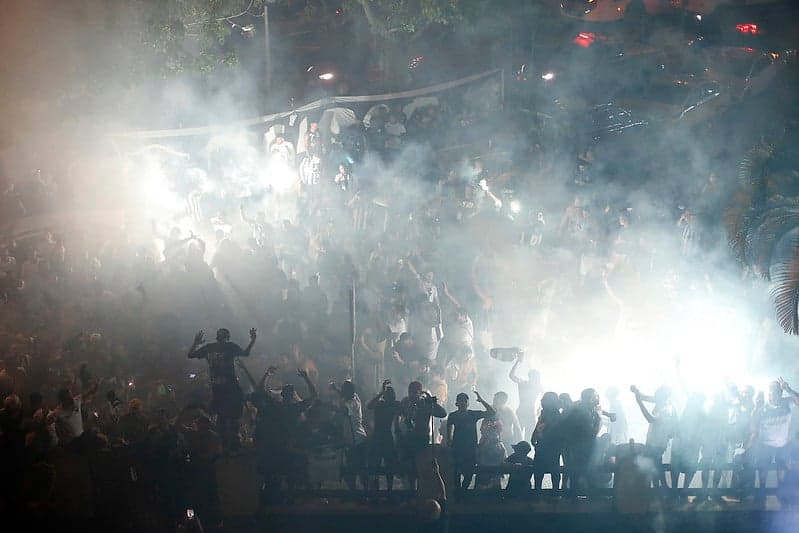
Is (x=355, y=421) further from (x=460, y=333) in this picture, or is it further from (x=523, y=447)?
(x=460, y=333)

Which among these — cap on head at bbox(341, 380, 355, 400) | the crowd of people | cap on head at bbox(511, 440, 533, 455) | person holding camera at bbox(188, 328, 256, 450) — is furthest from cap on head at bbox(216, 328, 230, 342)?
cap on head at bbox(511, 440, 533, 455)

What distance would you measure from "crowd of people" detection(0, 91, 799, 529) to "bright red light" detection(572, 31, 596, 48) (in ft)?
15.0

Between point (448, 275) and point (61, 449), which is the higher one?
point (448, 275)

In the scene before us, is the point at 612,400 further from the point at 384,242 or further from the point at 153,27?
the point at 153,27

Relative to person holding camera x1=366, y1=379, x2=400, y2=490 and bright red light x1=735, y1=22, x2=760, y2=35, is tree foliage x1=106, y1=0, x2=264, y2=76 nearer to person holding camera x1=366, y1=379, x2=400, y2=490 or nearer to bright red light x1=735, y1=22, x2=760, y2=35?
bright red light x1=735, y1=22, x2=760, y2=35

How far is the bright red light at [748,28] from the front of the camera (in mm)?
19094

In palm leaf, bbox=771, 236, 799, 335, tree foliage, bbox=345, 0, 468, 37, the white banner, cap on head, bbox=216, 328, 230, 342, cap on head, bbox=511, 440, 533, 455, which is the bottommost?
cap on head, bbox=511, 440, 533, 455

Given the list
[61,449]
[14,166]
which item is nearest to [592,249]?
[61,449]

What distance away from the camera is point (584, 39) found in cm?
2022

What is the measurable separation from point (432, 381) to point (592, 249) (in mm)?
5111

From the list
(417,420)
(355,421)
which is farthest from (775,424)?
(355,421)

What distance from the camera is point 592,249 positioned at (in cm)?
1461

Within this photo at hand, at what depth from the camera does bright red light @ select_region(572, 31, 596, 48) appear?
2003 centimetres

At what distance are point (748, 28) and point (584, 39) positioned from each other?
14.2 ft
